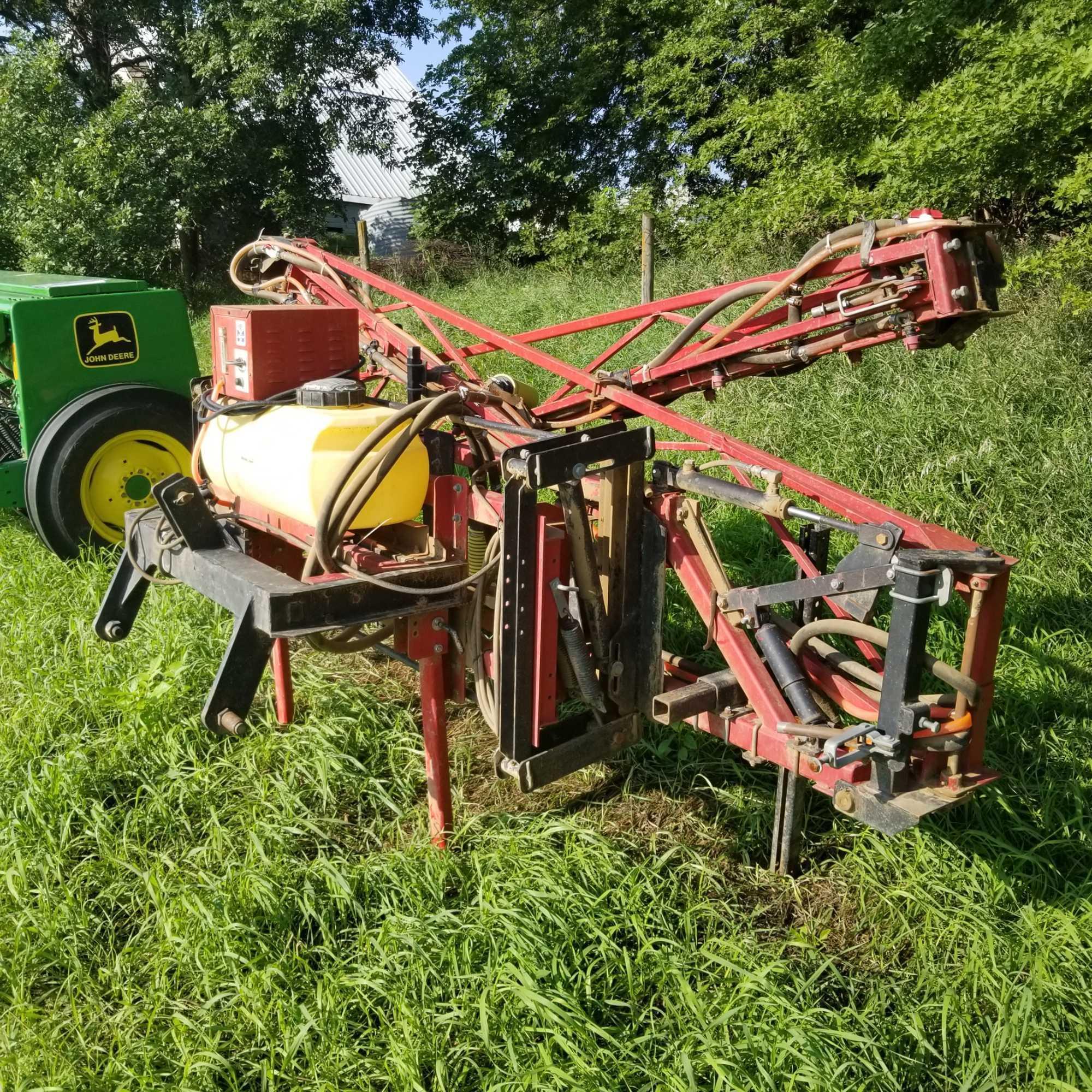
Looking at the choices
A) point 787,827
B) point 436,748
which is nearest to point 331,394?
point 436,748

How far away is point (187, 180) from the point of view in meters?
15.7

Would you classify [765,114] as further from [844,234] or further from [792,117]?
[844,234]

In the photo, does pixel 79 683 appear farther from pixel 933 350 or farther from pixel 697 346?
pixel 933 350

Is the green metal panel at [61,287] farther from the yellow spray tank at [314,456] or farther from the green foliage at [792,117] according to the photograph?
the green foliage at [792,117]

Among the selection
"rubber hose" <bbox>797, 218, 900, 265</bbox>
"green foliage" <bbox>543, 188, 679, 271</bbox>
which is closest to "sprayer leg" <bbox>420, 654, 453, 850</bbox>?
"rubber hose" <bbox>797, 218, 900, 265</bbox>

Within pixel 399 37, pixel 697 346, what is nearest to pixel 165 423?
pixel 697 346

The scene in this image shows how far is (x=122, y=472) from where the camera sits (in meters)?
4.67

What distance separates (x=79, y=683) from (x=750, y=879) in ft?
8.54

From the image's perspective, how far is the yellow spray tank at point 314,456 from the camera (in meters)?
2.58

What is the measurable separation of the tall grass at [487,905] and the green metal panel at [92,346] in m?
1.16

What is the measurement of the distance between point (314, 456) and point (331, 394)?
0.27 metres

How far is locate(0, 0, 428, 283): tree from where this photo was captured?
45.1 feet

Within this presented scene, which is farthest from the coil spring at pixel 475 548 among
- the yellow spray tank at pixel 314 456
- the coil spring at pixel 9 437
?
the coil spring at pixel 9 437

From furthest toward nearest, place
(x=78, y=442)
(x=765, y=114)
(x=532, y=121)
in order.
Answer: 1. (x=532, y=121)
2. (x=765, y=114)
3. (x=78, y=442)
